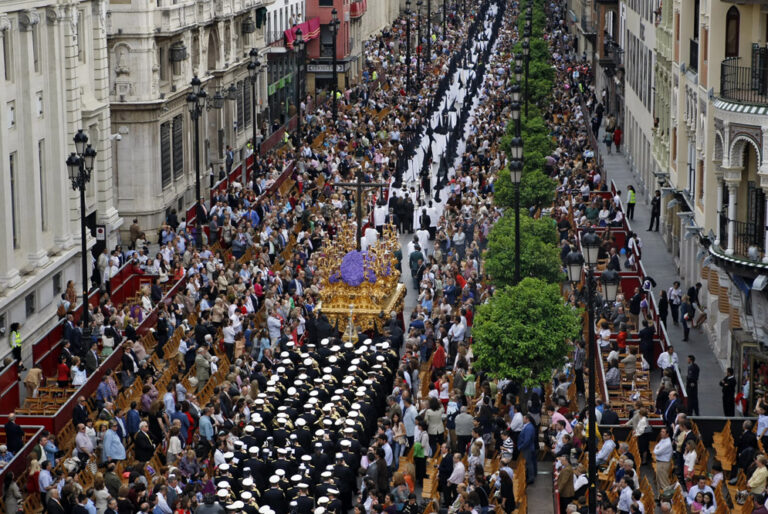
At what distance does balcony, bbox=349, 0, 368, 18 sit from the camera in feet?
369

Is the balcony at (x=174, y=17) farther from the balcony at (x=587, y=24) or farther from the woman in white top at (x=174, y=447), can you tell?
the balcony at (x=587, y=24)

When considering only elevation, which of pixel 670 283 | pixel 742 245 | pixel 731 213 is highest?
pixel 731 213

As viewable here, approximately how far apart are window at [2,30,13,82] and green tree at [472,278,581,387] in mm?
15497

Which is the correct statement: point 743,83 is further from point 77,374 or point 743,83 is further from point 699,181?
point 77,374

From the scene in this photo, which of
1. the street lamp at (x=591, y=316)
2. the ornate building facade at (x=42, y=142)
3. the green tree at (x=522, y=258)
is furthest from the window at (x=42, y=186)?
the street lamp at (x=591, y=316)

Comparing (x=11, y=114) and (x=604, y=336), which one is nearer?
(x=604, y=336)

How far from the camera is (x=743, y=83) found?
39.9m

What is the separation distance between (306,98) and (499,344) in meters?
59.7

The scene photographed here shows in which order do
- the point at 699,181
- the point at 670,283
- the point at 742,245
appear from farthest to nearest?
the point at 670,283 < the point at 699,181 < the point at 742,245

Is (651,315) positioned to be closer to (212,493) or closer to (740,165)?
(740,165)

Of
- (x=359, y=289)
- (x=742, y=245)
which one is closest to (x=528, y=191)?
(x=359, y=289)

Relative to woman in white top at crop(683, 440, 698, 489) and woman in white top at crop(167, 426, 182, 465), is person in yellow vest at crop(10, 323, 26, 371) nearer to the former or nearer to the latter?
woman in white top at crop(167, 426, 182, 465)

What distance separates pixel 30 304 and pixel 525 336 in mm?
15767

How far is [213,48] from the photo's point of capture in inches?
2847
